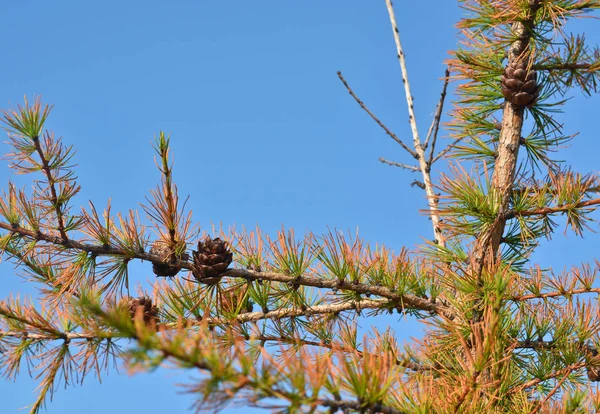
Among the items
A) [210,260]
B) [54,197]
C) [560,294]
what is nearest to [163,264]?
[210,260]

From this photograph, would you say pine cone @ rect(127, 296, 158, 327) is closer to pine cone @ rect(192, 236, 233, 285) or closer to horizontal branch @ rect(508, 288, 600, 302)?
pine cone @ rect(192, 236, 233, 285)

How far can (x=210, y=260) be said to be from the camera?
189 cm

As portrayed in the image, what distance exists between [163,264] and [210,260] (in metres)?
0.16

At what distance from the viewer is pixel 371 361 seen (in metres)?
1.21

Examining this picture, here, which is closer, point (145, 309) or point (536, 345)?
point (145, 309)

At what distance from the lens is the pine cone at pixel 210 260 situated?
1896mm

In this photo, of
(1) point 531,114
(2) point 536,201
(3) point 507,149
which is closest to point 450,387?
(2) point 536,201

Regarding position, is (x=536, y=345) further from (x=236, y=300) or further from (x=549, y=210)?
(x=236, y=300)

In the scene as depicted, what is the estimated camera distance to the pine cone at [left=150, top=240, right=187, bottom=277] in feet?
6.37

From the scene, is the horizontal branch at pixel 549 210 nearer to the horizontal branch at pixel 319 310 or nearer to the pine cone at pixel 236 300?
the horizontal branch at pixel 319 310

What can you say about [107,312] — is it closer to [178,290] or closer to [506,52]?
[178,290]

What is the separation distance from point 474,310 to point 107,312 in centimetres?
145

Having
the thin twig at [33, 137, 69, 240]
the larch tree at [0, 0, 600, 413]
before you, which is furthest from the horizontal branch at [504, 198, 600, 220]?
the thin twig at [33, 137, 69, 240]

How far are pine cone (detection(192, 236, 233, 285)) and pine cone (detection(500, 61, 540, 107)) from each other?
3.82ft
